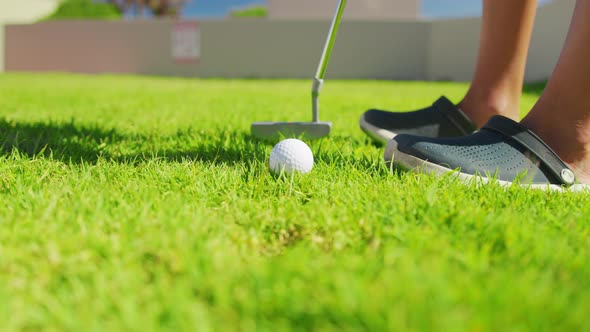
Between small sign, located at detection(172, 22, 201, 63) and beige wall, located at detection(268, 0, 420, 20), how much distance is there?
4.78m

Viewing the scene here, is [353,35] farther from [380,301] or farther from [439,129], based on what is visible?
[380,301]

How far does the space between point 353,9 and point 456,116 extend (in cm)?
1479

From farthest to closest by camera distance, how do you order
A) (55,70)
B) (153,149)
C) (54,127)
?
(55,70) < (54,127) < (153,149)

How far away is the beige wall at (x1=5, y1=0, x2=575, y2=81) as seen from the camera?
42.2 feet

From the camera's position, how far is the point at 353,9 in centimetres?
1584

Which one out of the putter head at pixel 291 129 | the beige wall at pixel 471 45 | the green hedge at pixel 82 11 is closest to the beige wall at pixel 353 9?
the beige wall at pixel 471 45

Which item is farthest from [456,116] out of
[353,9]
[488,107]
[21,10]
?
[21,10]

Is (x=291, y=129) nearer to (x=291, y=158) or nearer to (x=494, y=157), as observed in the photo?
(x=291, y=158)

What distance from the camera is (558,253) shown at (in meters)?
0.85

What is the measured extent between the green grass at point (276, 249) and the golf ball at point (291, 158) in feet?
0.13

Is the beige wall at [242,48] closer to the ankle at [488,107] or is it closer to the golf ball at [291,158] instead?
the ankle at [488,107]

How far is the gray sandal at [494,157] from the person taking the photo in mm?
1360

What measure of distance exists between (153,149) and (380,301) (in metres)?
1.39

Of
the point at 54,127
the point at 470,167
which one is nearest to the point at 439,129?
the point at 470,167
